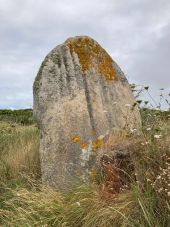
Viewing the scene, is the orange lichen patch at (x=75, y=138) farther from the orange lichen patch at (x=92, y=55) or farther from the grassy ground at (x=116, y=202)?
the orange lichen patch at (x=92, y=55)

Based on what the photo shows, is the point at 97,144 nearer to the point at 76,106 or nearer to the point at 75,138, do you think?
the point at 75,138

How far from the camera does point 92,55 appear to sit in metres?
8.90

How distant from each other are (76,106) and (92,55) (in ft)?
3.26

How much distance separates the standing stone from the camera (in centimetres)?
802

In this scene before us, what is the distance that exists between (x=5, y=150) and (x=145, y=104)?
336 centimetres

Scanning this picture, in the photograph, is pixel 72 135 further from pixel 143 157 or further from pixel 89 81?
pixel 143 157

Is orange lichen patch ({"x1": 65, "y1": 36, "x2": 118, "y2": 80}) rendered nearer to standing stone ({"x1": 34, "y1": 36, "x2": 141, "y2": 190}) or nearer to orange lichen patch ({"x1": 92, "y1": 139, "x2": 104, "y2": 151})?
standing stone ({"x1": 34, "y1": 36, "x2": 141, "y2": 190})

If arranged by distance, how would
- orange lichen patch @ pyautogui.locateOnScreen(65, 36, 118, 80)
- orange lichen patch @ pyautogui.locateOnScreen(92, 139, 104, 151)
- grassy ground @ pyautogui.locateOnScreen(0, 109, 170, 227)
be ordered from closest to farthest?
grassy ground @ pyautogui.locateOnScreen(0, 109, 170, 227), orange lichen patch @ pyautogui.locateOnScreen(92, 139, 104, 151), orange lichen patch @ pyautogui.locateOnScreen(65, 36, 118, 80)

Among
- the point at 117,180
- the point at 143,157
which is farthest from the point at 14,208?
the point at 143,157

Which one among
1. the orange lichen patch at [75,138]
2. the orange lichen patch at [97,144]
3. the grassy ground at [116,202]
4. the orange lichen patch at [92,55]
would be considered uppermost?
the orange lichen patch at [92,55]

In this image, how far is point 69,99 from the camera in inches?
329

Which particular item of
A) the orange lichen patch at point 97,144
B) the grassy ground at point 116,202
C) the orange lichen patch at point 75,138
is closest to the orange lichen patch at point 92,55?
the orange lichen patch at point 75,138

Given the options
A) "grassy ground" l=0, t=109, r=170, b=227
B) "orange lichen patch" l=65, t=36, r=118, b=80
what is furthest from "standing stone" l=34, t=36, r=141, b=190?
"grassy ground" l=0, t=109, r=170, b=227

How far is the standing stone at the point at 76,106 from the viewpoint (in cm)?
802
